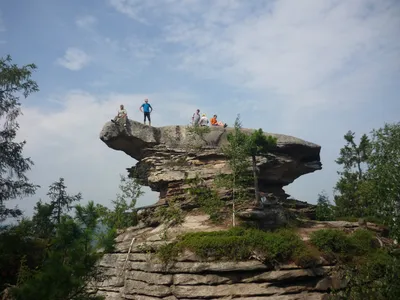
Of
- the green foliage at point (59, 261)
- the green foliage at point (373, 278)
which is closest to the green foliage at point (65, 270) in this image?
the green foliage at point (59, 261)

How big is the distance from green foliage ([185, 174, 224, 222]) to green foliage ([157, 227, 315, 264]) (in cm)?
258

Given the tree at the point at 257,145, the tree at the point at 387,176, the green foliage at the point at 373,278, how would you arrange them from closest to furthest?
1. the green foliage at the point at 373,278
2. the tree at the point at 387,176
3. the tree at the point at 257,145

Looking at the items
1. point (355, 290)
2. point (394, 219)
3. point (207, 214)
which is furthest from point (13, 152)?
point (394, 219)

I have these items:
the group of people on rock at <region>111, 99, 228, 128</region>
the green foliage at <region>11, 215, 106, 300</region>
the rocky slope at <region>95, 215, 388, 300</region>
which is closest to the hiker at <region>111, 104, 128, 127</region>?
the group of people on rock at <region>111, 99, 228, 128</region>

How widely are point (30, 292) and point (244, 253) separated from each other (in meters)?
8.95

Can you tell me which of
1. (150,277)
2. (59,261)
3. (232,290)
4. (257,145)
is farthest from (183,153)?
(59,261)

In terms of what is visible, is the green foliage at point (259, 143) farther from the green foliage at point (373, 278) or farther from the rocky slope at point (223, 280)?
the green foliage at point (373, 278)

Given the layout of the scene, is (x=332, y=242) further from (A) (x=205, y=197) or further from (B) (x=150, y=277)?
(B) (x=150, y=277)

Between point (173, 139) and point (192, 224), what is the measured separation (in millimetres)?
5520

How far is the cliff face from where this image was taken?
60.5 feet

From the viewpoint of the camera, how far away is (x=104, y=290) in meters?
14.8

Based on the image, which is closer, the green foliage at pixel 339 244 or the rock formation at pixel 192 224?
the rock formation at pixel 192 224

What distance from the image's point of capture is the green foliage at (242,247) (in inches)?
507

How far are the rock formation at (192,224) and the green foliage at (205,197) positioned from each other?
0.94 ft
